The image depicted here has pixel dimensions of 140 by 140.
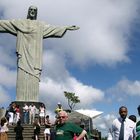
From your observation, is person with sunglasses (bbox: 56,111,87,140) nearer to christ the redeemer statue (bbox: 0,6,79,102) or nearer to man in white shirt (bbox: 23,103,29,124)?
man in white shirt (bbox: 23,103,29,124)

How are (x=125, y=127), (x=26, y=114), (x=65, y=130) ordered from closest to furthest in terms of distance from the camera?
1. (x=65, y=130)
2. (x=125, y=127)
3. (x=26, y=114)

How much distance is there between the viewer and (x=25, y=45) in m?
33.1

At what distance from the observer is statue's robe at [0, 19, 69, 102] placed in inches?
1291

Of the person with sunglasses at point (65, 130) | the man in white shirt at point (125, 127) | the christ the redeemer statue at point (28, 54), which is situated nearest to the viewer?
the person with sunglasses at point (65, 130)

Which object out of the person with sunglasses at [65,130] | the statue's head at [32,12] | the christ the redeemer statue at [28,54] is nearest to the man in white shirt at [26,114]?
the christ the redeemer statue at [28,54]

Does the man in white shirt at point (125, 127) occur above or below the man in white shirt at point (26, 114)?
below

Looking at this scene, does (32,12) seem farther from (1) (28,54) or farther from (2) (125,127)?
(2) (125,127)

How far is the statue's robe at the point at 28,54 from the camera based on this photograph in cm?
3278

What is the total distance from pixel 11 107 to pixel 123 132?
68.1ft

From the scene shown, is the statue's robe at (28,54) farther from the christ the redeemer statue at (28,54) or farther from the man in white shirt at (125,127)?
the man in white shirt at (125,127)

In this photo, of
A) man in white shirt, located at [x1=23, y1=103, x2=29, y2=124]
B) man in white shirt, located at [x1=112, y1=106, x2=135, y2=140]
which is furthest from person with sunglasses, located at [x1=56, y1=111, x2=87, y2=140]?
man in white shirt, located at [x1=23, y1=103, x2=29, y2=124]

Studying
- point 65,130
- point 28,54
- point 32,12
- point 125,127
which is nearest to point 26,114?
point 28,54

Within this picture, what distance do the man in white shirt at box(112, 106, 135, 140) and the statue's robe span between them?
22767 millimetres

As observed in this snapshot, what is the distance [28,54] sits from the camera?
33094 millimetres
